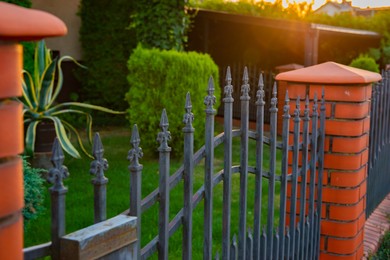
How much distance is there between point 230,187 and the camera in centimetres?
258

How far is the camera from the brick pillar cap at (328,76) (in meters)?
3.42

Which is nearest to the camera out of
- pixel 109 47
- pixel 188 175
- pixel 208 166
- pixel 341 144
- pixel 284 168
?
pixel 188 175

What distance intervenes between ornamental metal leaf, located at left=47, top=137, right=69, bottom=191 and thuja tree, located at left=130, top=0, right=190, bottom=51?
8502 mm

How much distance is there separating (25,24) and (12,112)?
18cm

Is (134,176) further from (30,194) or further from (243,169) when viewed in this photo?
(30,194)

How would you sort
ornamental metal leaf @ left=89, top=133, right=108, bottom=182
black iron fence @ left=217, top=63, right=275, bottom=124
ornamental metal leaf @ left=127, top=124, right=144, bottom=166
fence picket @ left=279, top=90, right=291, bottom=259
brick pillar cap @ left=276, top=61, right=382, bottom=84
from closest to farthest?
ornamental metal leaf @ left=89, top=133, right=108, bottom=182
ornamental metal leaf @ left=127, top=124, right=144, bottom=166
fence picket @ left=279, top=90, right=291, bottom=259
brick pillar cap @ left=276, top=61, right=382, bottom=84
black iron fence @ left=217, top=63, right=275, bottom=124

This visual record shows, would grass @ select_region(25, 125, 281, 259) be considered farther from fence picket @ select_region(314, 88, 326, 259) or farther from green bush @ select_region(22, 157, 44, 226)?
green bush @ select_region(22, 157, 44, 226)

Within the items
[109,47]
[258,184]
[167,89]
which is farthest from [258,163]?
[109,47]

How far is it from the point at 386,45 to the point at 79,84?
8.37 m

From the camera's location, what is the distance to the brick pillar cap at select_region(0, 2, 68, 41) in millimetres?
1043

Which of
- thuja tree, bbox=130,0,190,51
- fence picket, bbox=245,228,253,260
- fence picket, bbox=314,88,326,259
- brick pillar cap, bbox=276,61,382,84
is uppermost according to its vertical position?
thuja tree, bbox=130,0,190,51

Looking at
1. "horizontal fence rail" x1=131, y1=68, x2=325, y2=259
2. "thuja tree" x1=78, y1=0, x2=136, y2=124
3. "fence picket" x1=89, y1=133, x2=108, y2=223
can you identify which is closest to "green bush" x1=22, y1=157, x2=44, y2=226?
"horizontal fence rail" x1=131, y1=68, x2=325, y2=259

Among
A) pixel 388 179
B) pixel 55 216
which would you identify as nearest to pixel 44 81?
pixel 388 179

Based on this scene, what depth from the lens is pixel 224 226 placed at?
261 centimetres
